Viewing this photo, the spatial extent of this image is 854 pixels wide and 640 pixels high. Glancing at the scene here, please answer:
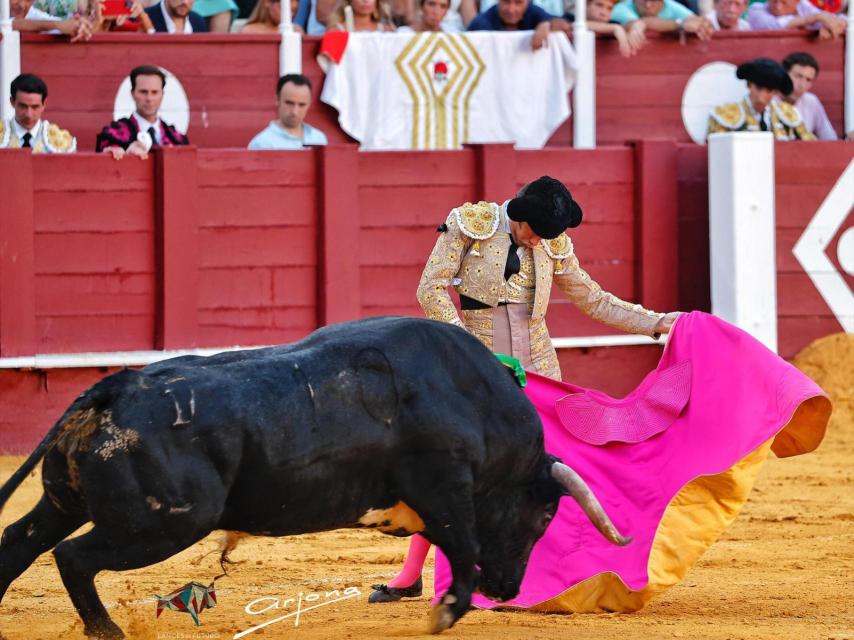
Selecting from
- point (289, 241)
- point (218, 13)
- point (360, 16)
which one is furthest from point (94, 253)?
point (360, 16)

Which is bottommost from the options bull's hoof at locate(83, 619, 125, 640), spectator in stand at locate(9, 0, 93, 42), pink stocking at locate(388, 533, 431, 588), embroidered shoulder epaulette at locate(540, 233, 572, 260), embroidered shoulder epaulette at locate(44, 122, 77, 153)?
pink stocking at locate(388, 533, 431, 588)

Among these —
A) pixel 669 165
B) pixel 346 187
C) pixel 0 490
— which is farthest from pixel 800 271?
pixel 0 490

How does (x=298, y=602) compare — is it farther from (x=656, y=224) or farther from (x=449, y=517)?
(x=656, y=224)

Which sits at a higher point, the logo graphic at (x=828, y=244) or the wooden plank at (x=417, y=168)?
the wooden plank at (x=417, y=168)

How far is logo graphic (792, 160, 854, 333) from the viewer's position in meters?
7.98

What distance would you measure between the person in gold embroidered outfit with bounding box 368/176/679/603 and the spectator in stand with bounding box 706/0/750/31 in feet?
14.1

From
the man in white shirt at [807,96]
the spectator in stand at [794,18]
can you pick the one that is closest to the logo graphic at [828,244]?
the man in white shirt at [807,96]

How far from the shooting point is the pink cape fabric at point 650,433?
4199 millimetres

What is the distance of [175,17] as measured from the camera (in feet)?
25.9

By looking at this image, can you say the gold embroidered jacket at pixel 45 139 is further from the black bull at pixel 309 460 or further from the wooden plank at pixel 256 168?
the black bull at pixel 309 460

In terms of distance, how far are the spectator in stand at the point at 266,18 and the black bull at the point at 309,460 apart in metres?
4.55

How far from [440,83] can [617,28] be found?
1.02 meters

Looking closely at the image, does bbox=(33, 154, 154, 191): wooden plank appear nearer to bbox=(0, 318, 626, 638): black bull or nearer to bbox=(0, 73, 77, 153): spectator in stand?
bbox=(0, 73, 77, 153): spectator in stand

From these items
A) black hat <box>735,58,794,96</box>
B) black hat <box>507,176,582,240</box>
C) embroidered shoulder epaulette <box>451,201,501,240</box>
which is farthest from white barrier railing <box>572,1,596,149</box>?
black hat <box>507,176,582,240</box>
